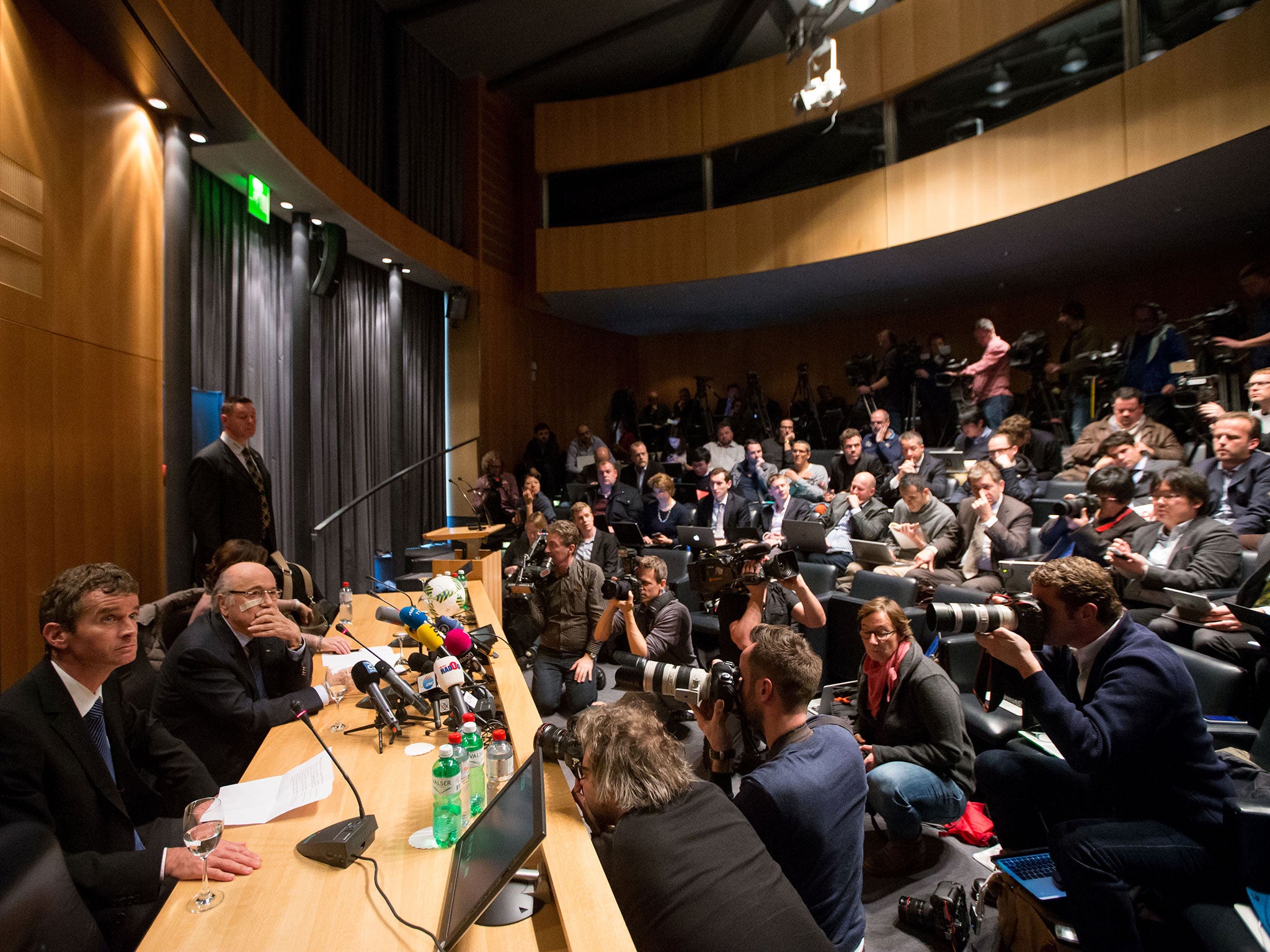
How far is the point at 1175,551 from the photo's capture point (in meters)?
3.10

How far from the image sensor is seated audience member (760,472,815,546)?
17.0ft

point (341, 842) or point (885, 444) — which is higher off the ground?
point (885, 444)

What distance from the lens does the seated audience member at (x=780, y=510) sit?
5176 mm

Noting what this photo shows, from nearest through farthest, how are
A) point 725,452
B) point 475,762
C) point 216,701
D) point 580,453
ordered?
1. point 475,762
2. point 216,701
3. point 725,452
4. point 580,453

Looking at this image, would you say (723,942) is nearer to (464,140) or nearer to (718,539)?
(718,539)

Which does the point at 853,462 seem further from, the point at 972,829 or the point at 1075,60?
the point at 972,829

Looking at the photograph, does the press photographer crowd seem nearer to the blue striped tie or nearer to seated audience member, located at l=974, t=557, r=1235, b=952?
seated audience member, located at l=974, t=557, r=1235, b=952

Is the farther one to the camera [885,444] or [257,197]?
[885,444]

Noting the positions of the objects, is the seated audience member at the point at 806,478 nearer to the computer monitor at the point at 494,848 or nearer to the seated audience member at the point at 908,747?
the seated audience member at the point at 908,747

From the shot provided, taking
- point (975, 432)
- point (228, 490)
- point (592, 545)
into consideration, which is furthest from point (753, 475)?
point (228, 490)

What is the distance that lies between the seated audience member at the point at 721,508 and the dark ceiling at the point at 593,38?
389 centimetres

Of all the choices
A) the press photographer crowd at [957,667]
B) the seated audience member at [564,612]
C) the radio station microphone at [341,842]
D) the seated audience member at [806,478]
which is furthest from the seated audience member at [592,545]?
the radio station microphone at [341,842]

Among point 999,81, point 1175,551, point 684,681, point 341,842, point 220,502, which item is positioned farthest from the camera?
point 999,81

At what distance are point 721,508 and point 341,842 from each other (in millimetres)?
4460
